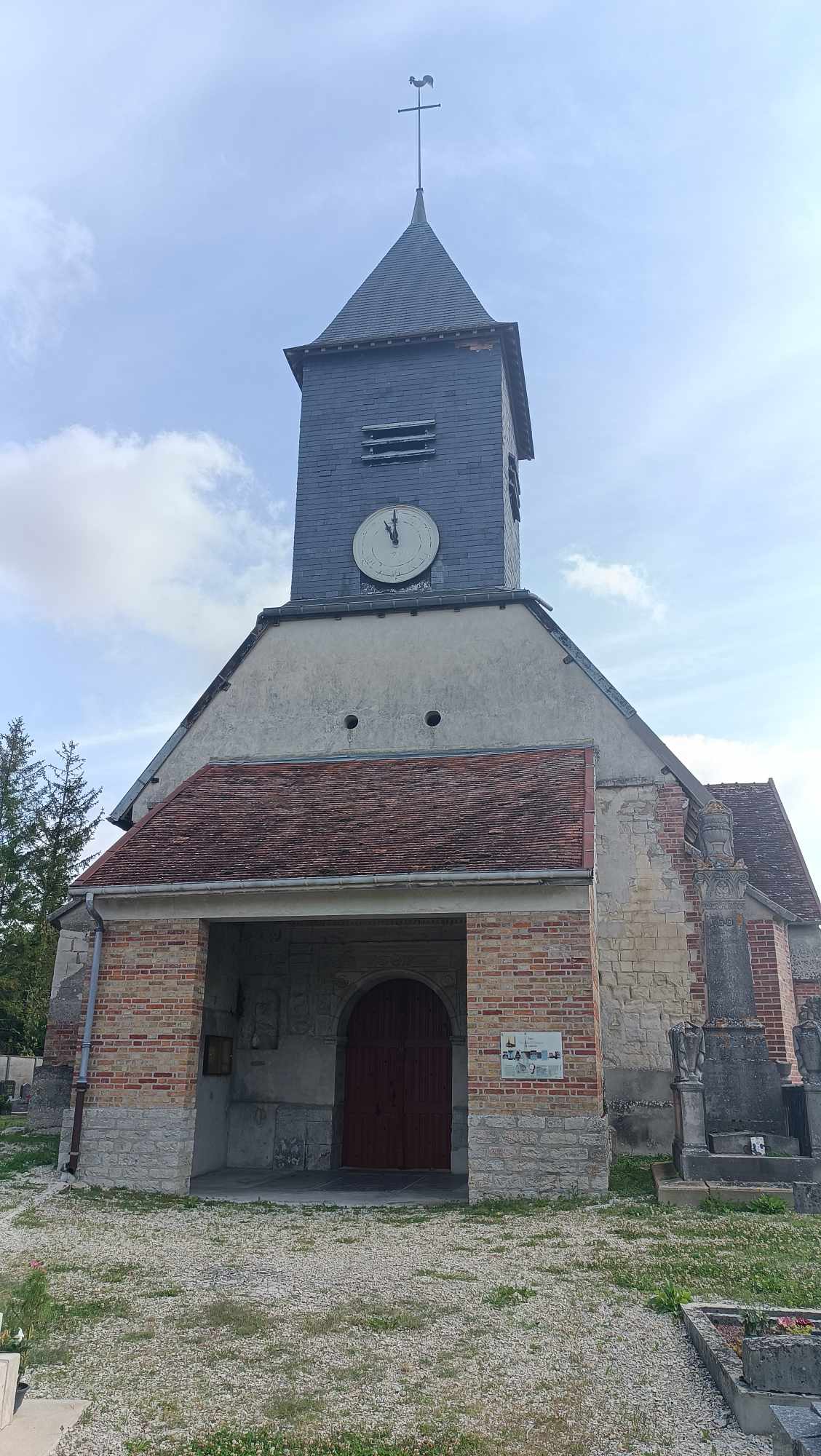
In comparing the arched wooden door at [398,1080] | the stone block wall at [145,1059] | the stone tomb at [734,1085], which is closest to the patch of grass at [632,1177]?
the stone tomb at [734,1085]

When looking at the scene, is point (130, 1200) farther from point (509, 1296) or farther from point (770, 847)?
point (770, 847)

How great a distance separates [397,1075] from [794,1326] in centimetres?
829

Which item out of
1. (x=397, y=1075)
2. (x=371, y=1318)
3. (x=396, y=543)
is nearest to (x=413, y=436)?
(x=396, y=543)

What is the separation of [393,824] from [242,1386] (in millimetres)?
6634

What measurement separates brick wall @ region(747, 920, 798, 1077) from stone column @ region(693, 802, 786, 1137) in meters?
1.11

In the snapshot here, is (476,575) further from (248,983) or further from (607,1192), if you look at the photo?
(607,1192)

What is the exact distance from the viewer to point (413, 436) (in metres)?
15.8

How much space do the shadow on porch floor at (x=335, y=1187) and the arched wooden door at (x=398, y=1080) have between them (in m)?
0.31

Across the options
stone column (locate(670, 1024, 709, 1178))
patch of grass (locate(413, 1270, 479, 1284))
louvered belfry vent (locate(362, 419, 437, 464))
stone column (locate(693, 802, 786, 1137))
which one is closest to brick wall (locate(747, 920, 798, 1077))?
stone column (locate(693, 802, 786, 1137))

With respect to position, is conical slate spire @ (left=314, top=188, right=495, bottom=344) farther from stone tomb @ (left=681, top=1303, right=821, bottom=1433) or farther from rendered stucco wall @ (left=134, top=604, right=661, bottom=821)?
stone tomb @ (left=681, top=1303, right=821, bottom=1433)

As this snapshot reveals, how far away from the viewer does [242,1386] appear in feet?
13.8

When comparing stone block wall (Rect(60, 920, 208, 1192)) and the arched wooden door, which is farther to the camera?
the arched wooden door

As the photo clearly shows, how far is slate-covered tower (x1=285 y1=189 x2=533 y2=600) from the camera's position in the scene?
1498 centimetres

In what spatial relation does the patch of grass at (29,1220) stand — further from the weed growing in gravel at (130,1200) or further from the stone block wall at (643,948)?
the stone block wall at (643,948)
